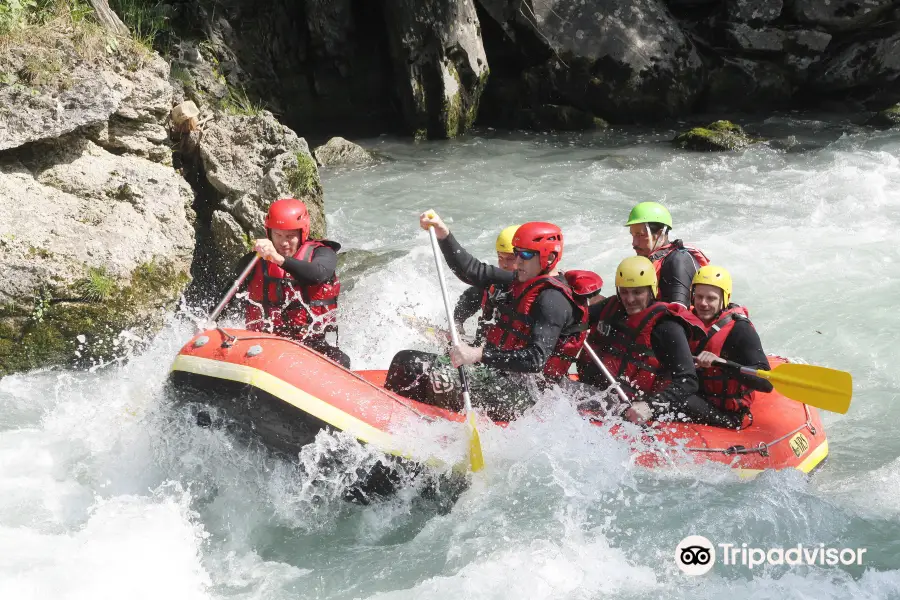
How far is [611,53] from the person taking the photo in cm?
1364

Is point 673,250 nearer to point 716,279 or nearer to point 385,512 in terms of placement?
point 716,279

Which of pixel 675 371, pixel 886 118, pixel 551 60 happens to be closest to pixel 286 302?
pixel 675 371

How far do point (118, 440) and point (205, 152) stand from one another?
3.33 meters

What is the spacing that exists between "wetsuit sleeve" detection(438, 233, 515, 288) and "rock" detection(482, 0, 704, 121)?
9.47 metres

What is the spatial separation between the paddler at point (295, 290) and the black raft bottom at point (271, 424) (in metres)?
0.88

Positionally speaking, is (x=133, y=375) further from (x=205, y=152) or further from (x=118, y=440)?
(x=205, y=152)

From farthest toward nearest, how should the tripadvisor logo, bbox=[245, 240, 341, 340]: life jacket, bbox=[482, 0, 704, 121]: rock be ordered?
bbox=[482, 0, 704, 121]: rock
bbox=[245, 240, 341, 340]: life jacket
the tripadvisor logo

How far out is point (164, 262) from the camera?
6.35m

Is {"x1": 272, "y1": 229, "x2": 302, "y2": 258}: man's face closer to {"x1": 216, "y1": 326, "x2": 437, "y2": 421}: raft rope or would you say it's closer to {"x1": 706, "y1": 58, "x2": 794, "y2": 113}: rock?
{"x1": 216, "y1": 326, "x2": 437, "y2": 421}: raft rope

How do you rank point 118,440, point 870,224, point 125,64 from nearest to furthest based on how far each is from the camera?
1. point 118,440
2. point 125,64
3. point 870,224

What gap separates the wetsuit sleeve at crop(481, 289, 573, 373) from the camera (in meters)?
4.47

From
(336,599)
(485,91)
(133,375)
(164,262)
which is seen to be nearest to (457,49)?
(485,91)

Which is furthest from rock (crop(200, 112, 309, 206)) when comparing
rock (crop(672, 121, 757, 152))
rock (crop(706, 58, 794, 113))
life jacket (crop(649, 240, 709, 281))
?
rock (crop(706, 58, 794, 113))

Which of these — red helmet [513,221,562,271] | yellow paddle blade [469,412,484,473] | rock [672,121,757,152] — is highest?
red helmet [513,221,562,271]
